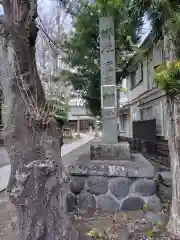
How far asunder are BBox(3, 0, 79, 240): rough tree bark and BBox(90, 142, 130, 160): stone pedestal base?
6.39 feet

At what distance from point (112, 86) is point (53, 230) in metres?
3.09

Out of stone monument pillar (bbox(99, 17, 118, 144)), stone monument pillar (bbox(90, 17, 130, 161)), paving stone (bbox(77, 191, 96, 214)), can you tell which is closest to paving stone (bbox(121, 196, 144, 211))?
paving stone (bbox(77, 191, 96, 214))

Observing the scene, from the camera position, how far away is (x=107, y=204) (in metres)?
4.61

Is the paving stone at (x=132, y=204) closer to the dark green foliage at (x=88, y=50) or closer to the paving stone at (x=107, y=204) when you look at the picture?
the paving stone at (x=107, y=204)

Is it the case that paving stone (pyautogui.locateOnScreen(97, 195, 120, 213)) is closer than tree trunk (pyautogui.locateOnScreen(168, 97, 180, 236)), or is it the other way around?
tree trunk (pyautogui.locateOnScreen(168, 97, 180, 236))

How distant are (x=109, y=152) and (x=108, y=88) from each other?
4.17ft

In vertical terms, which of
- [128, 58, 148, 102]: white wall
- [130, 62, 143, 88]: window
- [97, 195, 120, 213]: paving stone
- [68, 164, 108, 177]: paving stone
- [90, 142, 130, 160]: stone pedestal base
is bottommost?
[97, 195, 120, 213]: paving stone

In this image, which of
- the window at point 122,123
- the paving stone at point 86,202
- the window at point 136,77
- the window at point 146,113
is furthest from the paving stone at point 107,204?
the window at point 122,123

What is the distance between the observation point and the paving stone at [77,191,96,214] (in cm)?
461

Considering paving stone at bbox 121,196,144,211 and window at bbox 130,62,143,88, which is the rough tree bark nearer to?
paving stone at bbox 121,196,144,211

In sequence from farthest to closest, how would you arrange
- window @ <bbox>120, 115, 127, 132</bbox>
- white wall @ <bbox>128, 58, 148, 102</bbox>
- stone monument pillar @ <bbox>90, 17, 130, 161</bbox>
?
window @ <bbox>120, 115, 127, 132</bbox>, white wall @ <bbox>128, 58, 148, 102</bbox>, stone monument pillar @ <bbox>90, 17, 130, 161</bbox>

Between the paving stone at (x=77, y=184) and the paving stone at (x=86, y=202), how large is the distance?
0.28ft

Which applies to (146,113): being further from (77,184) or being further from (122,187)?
(77,184)

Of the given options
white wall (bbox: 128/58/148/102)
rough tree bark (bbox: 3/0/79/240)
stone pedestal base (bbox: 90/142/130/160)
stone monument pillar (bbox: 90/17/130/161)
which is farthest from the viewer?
white wall (bbox: 128/58/148/102)
